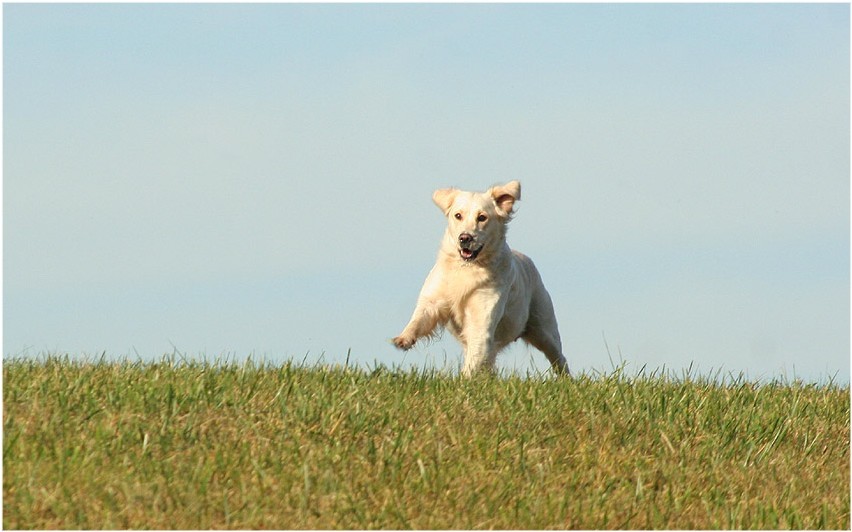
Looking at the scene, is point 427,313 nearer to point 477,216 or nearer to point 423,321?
point 423,321

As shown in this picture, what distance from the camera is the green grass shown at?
6.12 meters

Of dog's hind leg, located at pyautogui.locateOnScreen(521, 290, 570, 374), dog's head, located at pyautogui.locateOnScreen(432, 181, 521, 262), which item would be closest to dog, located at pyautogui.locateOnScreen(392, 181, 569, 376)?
dog's head, located at pyautogui.locateOnScreen(432, 181, 521, 262)

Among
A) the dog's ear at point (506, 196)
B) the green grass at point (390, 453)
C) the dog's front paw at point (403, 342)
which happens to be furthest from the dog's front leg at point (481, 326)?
the green grass at point (390, 453)

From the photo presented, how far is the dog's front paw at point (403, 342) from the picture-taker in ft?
35.8

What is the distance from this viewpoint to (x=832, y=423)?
9.37 m

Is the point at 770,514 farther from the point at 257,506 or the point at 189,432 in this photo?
the point at 189,432

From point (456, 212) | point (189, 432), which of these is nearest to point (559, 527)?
point (189, 432)

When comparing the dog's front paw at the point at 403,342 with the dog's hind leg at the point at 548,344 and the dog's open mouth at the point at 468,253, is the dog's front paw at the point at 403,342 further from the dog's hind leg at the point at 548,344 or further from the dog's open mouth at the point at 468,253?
the dog's hind leg at the point at 548,344

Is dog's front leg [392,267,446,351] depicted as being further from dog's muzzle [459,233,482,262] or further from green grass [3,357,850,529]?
green grass [3,357,850,529]

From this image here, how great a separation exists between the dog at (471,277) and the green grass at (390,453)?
6.95ft

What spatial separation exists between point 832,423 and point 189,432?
5.56 m

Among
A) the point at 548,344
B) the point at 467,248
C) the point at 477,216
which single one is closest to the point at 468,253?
the point at 467,248

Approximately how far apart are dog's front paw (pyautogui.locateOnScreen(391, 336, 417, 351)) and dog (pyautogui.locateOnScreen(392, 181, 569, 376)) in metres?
0.01

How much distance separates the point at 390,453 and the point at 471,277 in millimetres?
4724
